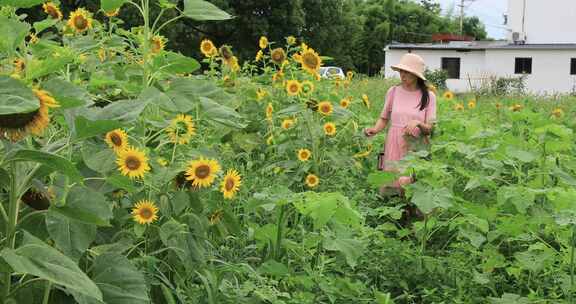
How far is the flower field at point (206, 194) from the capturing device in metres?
1.35

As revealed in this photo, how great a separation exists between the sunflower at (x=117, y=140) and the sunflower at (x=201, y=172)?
0.78 feet

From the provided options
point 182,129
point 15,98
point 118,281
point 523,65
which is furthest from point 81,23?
point 523,65

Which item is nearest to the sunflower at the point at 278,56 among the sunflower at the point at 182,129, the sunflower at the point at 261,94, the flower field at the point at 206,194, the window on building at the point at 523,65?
the flower field at the point at 206,194

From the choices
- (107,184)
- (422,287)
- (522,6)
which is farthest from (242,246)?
(522,6)

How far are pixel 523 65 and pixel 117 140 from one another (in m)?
30.6

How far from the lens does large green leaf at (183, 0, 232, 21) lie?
6.04 feet

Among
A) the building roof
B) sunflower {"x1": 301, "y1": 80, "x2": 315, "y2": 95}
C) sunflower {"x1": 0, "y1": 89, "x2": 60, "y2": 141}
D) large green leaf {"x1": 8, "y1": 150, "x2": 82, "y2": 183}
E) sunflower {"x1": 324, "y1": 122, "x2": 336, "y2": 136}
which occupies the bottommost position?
the building roof

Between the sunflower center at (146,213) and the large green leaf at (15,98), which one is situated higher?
the large green leaf at (15,98)

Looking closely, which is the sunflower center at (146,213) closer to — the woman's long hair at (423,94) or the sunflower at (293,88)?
the sunflower at (293,88)

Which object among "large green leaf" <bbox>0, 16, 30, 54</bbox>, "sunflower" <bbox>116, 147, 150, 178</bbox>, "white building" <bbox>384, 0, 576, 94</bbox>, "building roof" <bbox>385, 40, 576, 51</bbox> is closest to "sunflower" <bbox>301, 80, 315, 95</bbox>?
"sunflower" <bbox>116, 147, 150, 178</bbox>

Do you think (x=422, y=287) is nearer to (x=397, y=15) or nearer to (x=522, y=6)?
(x=522, y=6)

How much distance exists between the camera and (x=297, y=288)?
8.45 ft

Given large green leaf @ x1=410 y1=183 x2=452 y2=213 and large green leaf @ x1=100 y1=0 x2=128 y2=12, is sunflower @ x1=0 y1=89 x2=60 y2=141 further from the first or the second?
large green leaf @ x1=410 y1=183 x2=452 y2=213

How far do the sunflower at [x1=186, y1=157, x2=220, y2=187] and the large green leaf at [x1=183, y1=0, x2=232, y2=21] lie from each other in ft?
1.16
